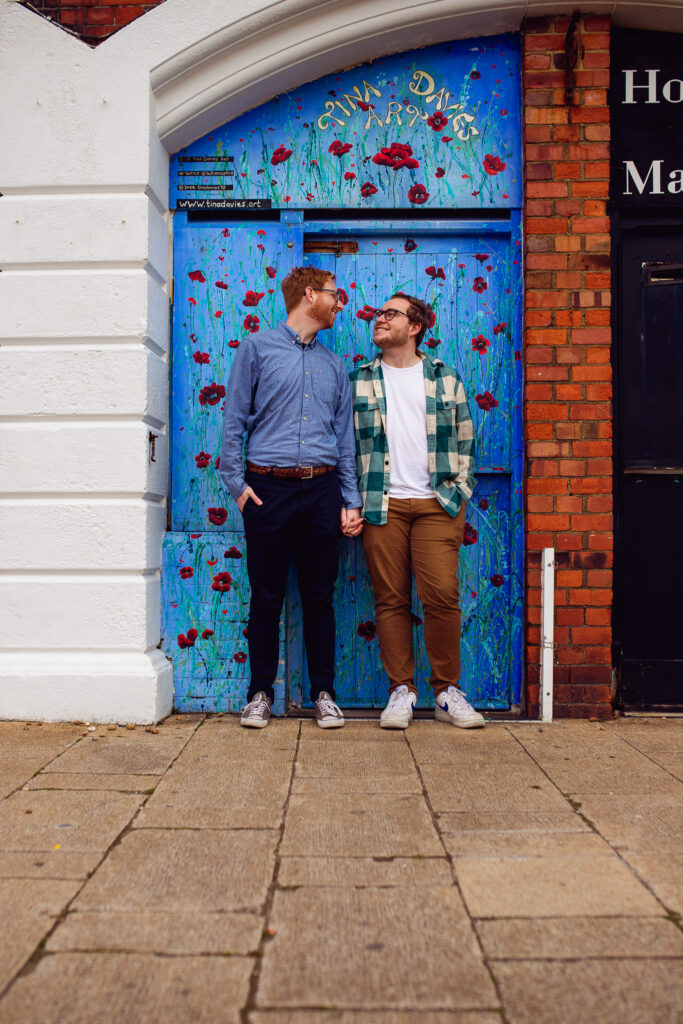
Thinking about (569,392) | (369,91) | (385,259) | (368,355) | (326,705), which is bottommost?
(326,705)

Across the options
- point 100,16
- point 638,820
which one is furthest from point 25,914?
point 100,16

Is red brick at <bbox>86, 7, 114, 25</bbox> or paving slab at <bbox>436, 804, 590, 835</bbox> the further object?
red brick at <bbox>86, 7, 114, 25</bbox>

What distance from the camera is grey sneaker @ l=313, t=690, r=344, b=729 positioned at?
4105 mm

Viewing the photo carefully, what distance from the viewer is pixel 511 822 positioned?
9.23 ft

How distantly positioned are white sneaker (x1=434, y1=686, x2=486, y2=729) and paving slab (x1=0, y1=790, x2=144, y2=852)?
5.62 ft

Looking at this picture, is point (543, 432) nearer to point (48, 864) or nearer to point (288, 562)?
point (288, 562)

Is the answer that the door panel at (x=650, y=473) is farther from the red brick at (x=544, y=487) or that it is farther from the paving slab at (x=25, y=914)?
the paving slab at (x=25, y=914)

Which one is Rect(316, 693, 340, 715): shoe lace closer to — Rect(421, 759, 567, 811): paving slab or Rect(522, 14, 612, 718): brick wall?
Rect(421, 759, 567, 811): paving slab

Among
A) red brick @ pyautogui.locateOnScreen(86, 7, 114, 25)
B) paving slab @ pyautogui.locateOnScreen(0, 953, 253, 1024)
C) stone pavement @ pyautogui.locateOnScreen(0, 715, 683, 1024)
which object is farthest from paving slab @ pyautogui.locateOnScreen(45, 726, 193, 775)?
red brick @ pyautogui.locateOnScreen(86, 7, 114, 25)

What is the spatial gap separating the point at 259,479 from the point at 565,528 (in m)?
1.66

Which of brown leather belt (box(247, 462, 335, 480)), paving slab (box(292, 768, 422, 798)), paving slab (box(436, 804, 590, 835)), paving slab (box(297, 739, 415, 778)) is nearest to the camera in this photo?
paving slab (box(436, 804, 590, 835))

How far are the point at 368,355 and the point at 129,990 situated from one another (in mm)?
3499

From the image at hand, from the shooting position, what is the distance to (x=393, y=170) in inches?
181

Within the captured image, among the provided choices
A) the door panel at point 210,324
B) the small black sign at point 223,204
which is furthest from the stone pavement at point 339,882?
the small black sign at point 223,204
